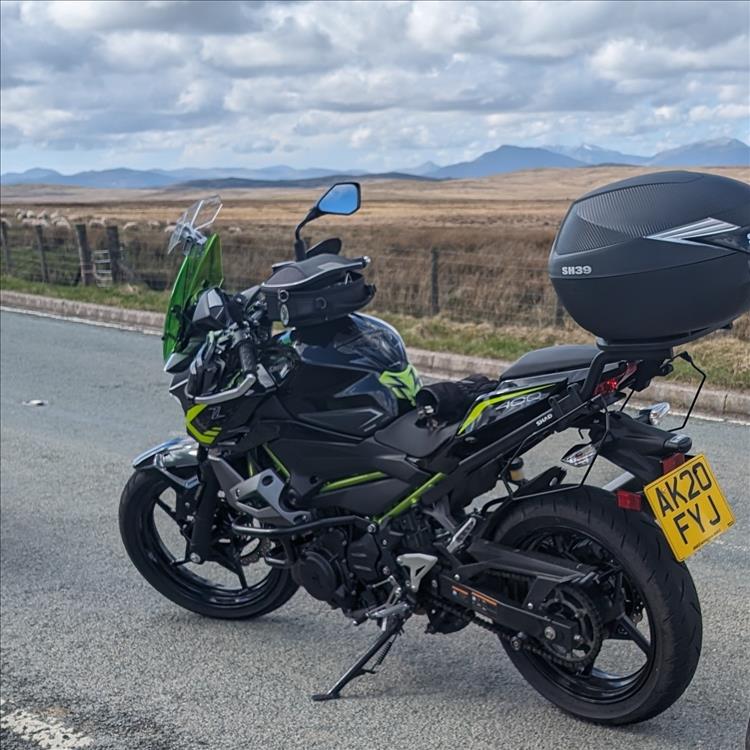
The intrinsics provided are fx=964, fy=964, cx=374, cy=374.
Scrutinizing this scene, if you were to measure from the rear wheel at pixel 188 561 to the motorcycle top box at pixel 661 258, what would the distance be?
191 centimetres

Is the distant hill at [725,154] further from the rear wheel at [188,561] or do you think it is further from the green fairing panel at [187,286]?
the rear wheel at [188,561]

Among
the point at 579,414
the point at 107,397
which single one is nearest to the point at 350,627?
the point at 579,414

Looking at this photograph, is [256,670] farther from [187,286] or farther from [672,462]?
[672,462]

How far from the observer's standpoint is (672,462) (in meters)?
2.88

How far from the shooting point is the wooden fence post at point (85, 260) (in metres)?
16.5

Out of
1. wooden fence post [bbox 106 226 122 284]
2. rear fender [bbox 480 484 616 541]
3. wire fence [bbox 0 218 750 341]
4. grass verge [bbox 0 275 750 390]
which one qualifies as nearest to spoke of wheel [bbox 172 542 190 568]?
rear fender [bbox 480 484 616 541]

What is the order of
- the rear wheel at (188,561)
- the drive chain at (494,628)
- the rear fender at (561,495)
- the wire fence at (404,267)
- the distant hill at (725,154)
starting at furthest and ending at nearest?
the wire fence at (404,267), the distant hill at (725,154), the rear wheel at (188,561), the drive chain at (494,628), the rear fender at (561,495)

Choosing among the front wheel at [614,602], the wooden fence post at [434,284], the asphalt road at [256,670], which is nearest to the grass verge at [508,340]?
the wooden fence post at [434,284]

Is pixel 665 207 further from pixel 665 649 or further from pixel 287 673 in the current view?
pixel 287 673

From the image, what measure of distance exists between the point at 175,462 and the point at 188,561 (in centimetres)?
48

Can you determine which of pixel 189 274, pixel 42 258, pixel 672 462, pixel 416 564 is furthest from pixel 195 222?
pixel 42 258

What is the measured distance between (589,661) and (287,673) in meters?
1.29

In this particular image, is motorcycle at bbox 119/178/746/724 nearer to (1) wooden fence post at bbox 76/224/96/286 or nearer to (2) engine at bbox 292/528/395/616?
(2) engine at bbox 292/528/395/616

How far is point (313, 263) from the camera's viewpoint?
3496 mm
